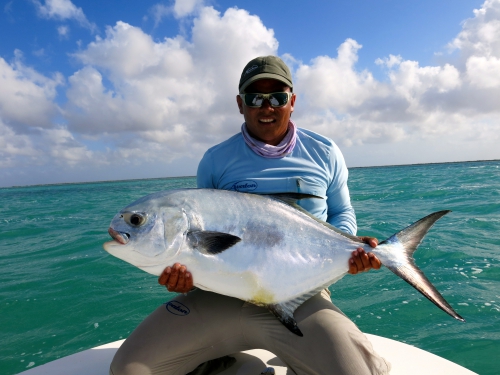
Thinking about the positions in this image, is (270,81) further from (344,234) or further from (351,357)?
(351,357)

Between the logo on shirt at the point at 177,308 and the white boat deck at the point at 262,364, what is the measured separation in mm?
572

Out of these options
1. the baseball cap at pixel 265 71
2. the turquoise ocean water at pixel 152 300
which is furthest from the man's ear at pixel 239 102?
the turquoise ocean water at pixel 152 300

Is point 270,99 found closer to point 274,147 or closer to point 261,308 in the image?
point 274,147

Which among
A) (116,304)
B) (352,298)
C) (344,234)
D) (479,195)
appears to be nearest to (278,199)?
(344,234)

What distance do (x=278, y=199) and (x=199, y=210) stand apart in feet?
1.66

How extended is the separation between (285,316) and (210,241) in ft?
1.93

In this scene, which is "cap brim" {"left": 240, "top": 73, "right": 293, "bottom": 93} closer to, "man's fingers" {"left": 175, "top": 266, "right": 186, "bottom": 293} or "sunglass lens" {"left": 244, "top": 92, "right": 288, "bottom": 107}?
"sunglass lens" {"left": 244, "top": 92, "right": 288, "bottom": 107}

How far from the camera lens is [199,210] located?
2.10m

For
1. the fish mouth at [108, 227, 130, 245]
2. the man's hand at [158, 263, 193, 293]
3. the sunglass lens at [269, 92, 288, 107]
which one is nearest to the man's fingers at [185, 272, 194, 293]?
the man's hand at [158, 263, 193, 293]

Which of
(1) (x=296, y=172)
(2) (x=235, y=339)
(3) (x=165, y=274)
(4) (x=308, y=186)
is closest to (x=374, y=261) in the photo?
(4) (x=308, y=186)

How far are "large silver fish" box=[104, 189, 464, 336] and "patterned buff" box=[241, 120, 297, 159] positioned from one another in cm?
42

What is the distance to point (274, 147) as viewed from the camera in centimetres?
262

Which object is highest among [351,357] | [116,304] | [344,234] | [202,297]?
[344,234]

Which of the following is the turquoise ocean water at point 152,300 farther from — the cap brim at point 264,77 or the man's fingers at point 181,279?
the cap brim at point 264,77
